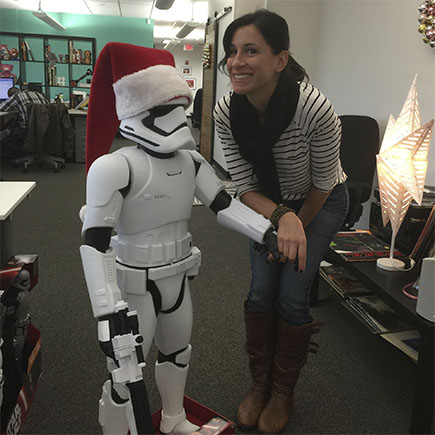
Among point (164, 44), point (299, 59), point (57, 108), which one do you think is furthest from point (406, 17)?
point (164, 44)

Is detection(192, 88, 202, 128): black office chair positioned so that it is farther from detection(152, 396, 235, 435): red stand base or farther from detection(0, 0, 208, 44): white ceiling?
detection(152, 396, 235, 435): red stand base

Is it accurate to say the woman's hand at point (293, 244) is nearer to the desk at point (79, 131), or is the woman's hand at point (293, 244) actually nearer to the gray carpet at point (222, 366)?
the gray carpet at point (222, 366)

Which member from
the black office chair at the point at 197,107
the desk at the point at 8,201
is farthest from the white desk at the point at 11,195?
the black office chair at the point at 197,107

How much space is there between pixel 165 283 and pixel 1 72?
25.2 ft

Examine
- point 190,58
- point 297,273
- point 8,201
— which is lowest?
point 297,273

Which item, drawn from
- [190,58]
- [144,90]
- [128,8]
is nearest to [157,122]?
[144,90]

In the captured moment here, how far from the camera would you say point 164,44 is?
14734 millimetres

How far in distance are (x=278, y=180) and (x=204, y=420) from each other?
0.79m

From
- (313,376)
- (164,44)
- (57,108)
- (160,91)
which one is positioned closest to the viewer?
(160,91)

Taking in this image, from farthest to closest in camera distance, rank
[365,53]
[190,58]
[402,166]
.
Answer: [190,58] → [365,53] → [402,166]

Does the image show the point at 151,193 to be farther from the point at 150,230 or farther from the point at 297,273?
the point at 297,273

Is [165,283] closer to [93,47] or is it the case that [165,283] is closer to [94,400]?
[94,400]

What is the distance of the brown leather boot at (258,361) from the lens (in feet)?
4.92

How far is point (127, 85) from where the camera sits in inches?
43.2
